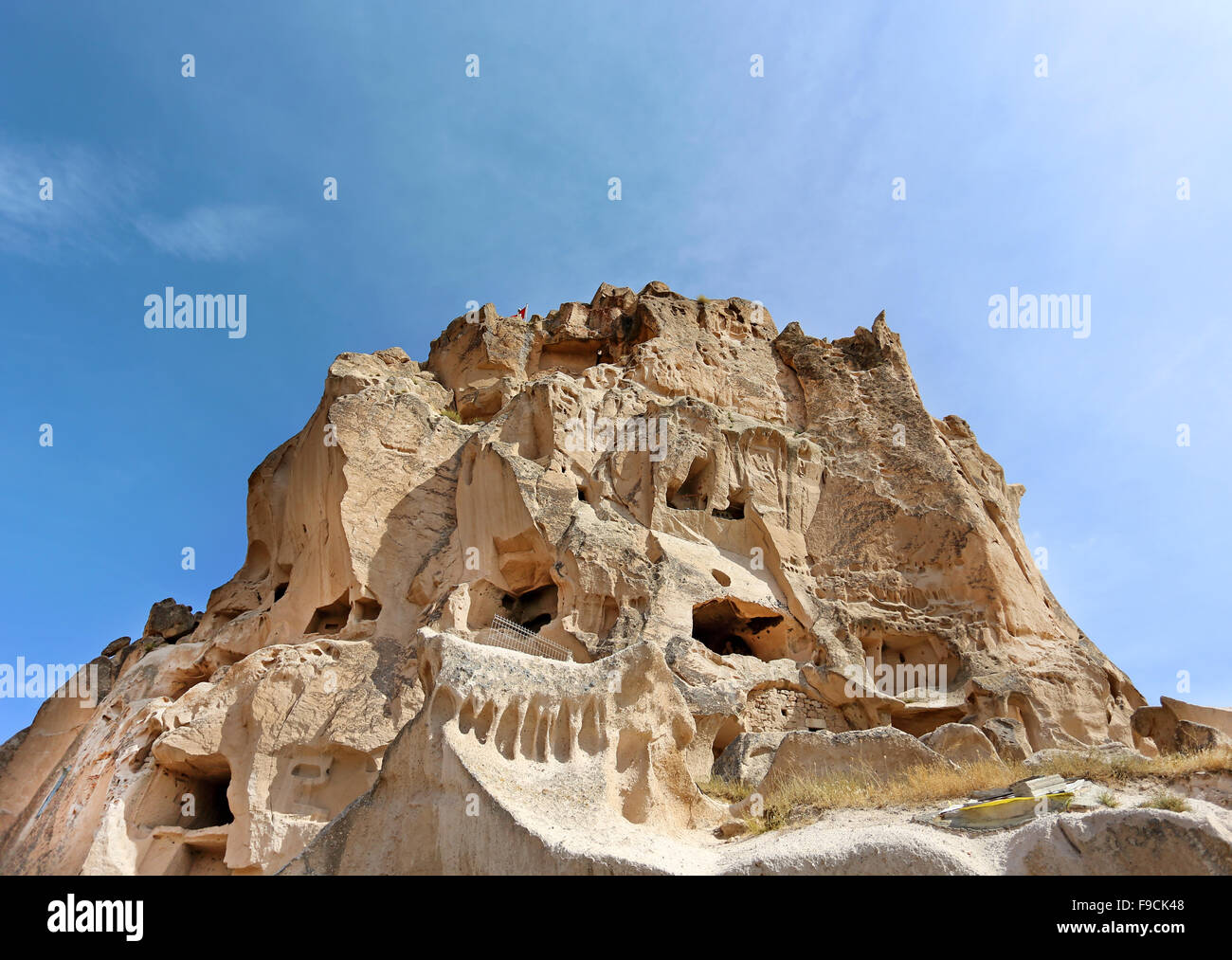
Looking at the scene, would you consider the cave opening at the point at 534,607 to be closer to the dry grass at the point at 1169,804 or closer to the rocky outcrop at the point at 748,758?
the rocky outcrop at the point at 748,758

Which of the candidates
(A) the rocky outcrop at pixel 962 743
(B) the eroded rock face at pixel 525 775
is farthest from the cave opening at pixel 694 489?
(B) the eroded rock face at pixel 525 775

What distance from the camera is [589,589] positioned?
1322 centimetres

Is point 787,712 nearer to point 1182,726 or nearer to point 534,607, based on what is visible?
point 534,607

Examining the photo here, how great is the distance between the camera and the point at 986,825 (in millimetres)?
4738

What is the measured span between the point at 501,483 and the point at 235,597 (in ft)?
22.0

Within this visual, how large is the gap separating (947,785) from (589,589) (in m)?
7.74

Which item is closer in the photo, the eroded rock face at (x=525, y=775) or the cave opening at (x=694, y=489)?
the eroded rock face at (x=525, y=775)

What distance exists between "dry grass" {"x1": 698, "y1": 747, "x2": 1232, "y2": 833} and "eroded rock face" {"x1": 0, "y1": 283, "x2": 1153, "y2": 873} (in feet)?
12.9

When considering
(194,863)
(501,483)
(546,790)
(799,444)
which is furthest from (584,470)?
(546,790)

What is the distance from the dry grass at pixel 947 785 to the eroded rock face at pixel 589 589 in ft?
12.9

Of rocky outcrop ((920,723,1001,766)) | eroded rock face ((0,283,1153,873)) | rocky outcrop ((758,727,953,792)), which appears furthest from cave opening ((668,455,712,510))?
rocky outcrop ((758,727,953,792))

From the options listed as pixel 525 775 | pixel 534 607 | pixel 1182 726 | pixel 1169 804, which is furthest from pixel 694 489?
pixel 1169 804

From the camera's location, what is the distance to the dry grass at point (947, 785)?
19.6ft
